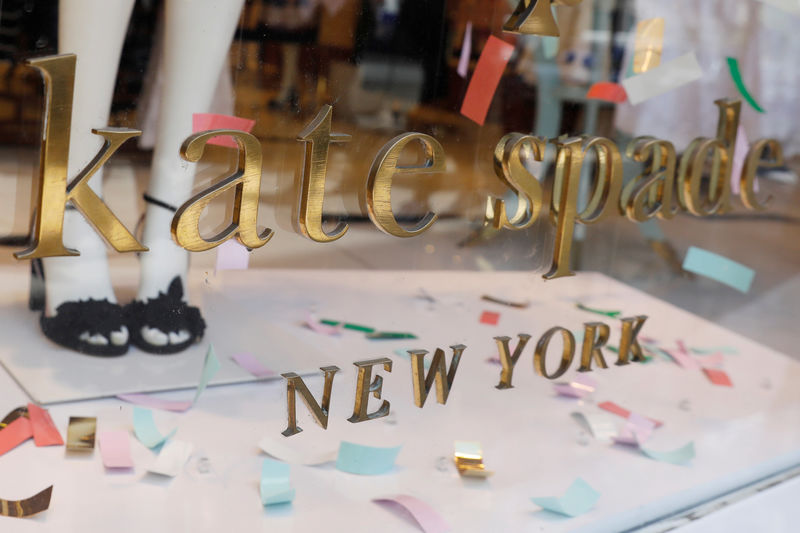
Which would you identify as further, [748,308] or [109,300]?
[748,308]

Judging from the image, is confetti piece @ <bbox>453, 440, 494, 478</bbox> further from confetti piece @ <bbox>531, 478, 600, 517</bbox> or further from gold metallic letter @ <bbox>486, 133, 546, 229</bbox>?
gold metallic letter @ <bbox>486, 133, 546, 229</bbox>

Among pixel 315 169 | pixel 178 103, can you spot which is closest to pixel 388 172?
pixel 315 169

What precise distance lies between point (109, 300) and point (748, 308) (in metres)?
1.11

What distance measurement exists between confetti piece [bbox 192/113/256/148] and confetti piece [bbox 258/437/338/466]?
0.29m

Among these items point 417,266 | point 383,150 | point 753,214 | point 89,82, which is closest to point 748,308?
point 753,214

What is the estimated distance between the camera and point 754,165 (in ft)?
3.67

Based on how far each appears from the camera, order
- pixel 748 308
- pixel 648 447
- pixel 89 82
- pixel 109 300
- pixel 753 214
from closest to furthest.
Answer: pixel 89 82 → pixel 109 300 → pixel 648 447 → pixel 753 214 → pixel 748 308

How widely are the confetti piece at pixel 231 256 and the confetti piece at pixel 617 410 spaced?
566mm

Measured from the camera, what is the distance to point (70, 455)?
2.42ft

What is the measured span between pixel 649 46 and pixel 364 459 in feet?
2.01

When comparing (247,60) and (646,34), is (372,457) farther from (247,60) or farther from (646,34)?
(646,34)

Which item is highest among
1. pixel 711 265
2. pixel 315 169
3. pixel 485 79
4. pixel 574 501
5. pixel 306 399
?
pixel 485 79

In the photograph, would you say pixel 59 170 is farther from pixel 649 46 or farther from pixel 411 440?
pixel 649 46

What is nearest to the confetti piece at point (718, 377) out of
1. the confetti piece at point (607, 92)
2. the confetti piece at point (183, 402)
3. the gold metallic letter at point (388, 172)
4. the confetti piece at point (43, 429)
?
the confetti piece at point (607, 92)
